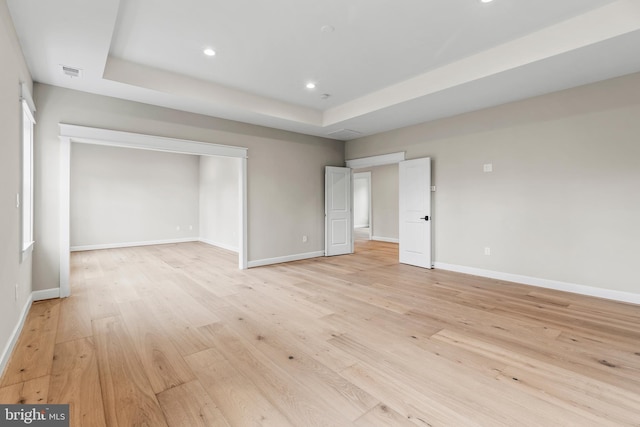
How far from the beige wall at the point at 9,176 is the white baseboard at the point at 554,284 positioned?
551 cm

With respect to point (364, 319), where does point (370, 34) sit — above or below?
above

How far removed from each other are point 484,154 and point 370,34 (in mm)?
2847

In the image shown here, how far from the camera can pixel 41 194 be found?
3664mm

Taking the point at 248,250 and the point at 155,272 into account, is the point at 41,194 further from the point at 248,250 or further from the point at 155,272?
the point at 248,250

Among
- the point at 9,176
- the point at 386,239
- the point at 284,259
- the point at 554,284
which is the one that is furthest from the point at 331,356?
the point at 386,239

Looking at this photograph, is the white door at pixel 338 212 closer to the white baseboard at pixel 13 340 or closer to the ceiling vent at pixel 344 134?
the ceiling vent at pixel 344 134

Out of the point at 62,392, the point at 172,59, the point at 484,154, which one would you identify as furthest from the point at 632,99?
the point at 62,392

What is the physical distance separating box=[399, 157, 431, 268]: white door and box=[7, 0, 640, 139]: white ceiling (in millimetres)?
1215

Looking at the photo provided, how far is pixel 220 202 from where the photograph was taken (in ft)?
25.9

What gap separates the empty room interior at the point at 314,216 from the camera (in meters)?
1.95

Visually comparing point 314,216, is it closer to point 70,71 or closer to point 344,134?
point 344,134

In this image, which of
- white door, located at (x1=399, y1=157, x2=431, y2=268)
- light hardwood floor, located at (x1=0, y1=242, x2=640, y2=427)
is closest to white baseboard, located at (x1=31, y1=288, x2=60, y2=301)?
light hardwood floor, located at (x1=0, y1=242, x2=640, y2=427)

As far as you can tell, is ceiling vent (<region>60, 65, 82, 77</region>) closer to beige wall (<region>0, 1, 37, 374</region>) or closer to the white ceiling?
the white ceiling

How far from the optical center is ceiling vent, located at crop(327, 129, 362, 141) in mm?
5984
